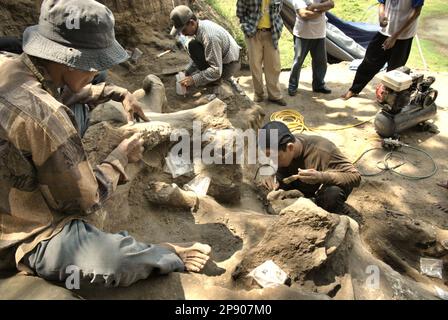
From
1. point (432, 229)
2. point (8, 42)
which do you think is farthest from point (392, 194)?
point (8, 42)

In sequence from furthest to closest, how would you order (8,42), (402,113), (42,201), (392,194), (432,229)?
A: (402,113), (392,194), (432,229), (8,42), (42,201)

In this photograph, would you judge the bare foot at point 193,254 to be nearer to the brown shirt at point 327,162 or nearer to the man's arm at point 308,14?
the brown shirt at point 327,162

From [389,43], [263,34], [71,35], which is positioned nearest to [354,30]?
[389,43]

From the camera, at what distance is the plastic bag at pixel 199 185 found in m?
3.84

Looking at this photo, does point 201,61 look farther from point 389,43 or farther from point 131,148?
point 131,148

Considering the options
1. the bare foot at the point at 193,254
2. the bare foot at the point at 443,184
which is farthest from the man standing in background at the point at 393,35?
the bare foot at the point at 193,254

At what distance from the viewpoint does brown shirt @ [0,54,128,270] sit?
6.27 feet

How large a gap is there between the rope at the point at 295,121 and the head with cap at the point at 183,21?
80.5 inches

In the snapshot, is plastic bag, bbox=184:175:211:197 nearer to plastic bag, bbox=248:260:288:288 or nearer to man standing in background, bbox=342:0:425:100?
plastic bag, bbox=248:260:288:288

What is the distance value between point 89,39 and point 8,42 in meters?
1.64

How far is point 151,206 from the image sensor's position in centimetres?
338

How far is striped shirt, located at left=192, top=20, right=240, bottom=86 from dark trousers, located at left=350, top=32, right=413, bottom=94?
92.8 inches

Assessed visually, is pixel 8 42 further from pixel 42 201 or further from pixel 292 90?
pixel 292 90

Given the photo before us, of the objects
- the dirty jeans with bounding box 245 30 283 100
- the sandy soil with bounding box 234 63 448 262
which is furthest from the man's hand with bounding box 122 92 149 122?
the dirty jeans with bounding box 245 30 283 100
